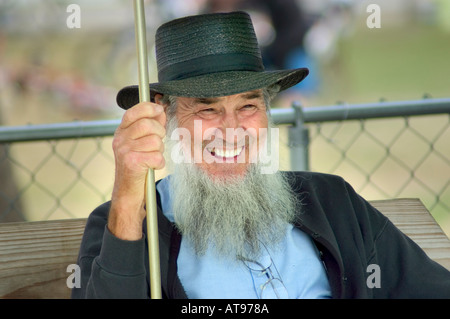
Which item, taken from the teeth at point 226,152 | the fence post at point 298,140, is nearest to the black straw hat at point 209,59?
the teeth at point 226,152

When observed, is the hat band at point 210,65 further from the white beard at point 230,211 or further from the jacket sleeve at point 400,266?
the jacket sleeve at point 400,266

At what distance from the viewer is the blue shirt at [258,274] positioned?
7.23 ft

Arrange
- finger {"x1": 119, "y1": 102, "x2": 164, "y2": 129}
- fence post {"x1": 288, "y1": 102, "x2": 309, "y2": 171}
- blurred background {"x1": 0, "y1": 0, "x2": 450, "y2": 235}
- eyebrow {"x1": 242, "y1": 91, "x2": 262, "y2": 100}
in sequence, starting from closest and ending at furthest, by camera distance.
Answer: finger {"x1": 119, "y1": 102, "x2": 164, "y2": 129} < eyebrow {"x1": 242, "y1": 91, "x2": 262, "y2": 100} < fence post {"x1": 288, "y1": 102, "x2": 309, "y2": 171} < blurred background {"x1": 0, "y1": 0, "x2": 450, "y2": 235}

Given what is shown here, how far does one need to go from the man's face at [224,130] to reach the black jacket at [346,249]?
0.86 ft

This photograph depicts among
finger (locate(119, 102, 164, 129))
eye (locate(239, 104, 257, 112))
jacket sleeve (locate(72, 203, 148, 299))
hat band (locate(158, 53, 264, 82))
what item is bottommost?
jacket sleeve (locate(72, 203, 148, 299))

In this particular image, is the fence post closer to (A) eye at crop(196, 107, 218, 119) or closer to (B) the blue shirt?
(A) eye at crop(196, 107, 218, 119)

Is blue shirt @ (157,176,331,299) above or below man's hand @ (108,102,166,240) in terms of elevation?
below

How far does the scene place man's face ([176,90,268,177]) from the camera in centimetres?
240

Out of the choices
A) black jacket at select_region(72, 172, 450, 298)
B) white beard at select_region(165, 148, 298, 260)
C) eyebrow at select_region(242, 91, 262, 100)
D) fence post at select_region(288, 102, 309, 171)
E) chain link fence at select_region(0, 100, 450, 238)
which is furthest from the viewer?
chain link fence at select_region(0, 100, 450, 238)

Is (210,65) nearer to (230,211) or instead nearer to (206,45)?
(206,45)

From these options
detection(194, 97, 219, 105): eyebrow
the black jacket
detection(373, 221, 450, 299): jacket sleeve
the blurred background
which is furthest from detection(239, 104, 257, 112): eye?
the blurred background

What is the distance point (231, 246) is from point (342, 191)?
1.57 feet

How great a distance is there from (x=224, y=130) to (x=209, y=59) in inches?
10.2
